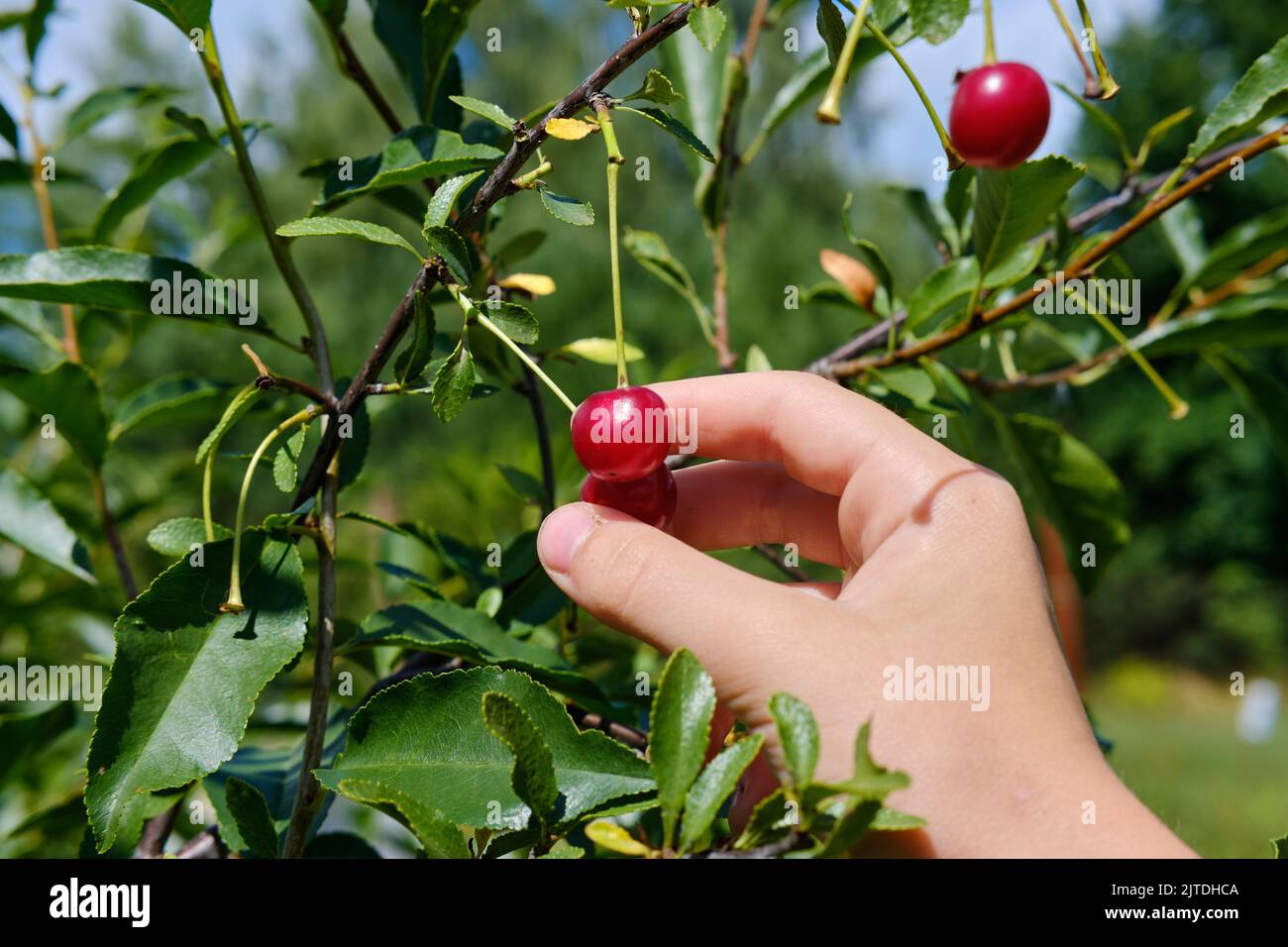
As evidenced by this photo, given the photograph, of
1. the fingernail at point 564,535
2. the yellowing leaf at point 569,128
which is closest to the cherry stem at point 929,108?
the yellowing leaf at point 569,128

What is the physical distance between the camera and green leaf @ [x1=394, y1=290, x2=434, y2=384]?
1.95ft

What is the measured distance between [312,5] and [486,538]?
862mm

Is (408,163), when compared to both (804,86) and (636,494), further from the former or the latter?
(804,86)

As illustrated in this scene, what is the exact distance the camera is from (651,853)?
0.49m

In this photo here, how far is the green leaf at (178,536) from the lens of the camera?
675 millimetres

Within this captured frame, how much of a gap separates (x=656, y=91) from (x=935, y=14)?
171mm

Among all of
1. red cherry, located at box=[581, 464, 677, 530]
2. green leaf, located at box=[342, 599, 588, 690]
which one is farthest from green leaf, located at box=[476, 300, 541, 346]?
green leaf, located at box=[342, 599, 588, 690]

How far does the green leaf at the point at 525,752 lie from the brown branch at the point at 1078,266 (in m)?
0.56

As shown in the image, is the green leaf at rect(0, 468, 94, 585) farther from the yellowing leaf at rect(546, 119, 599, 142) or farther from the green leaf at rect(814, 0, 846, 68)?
the green leaf at rect(814, 0, 846, 68)

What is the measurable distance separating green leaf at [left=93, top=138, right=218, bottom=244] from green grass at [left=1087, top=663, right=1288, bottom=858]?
3829 mm

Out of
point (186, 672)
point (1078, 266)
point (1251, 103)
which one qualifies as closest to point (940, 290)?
point (1078, 266)

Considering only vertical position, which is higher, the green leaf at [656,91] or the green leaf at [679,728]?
the green leaf at [656,91]

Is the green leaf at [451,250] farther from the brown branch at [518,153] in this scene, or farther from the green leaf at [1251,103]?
the green leaf at [1251,103]
